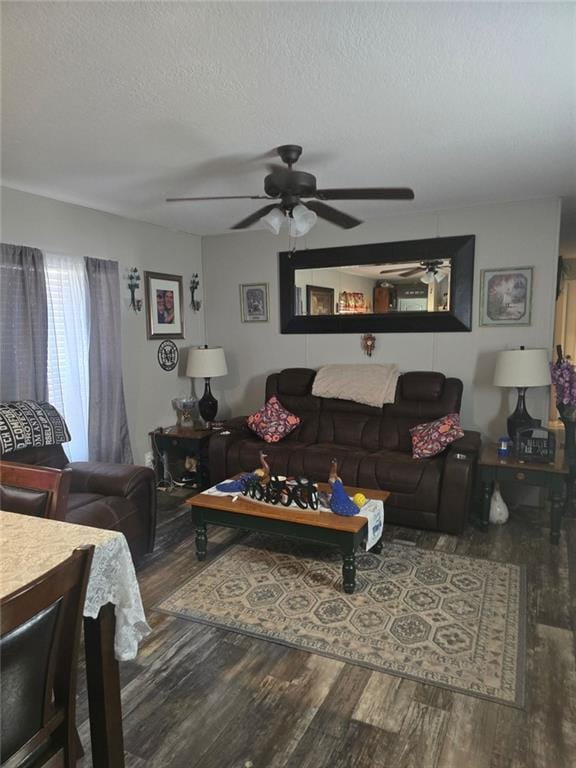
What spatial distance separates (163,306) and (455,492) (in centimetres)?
316

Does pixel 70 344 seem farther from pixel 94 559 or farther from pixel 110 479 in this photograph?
pixel 94 559

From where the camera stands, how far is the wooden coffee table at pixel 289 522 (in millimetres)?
2678

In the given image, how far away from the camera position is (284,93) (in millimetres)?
2023

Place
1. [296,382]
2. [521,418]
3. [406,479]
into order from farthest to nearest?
[296,382], [521,418], [406,479]

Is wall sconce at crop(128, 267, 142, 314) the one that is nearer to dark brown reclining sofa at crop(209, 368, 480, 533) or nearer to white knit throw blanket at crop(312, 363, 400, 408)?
dark brown reclining sofa at crop(209, 368, 480, 533)

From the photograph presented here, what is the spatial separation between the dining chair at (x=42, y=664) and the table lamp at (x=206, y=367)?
3567 mm

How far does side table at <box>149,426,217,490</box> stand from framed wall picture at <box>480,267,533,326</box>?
8.70 feet

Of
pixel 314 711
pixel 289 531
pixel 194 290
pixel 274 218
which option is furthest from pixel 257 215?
pixel 194 290

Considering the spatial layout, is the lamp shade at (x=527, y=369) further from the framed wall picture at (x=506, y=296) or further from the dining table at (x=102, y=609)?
the dining table at (x=102, y=609)

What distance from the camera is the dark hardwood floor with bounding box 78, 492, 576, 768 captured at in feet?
5.61

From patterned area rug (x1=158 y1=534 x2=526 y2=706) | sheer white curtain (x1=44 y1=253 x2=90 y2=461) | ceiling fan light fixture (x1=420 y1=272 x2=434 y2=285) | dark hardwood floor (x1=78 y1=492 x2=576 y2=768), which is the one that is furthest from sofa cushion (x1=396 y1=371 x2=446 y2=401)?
sheer white curtain (x1=44 y1=253 x2=90 y2=461)

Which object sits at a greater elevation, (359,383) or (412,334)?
(412,334)

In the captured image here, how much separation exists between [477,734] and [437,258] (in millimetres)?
3475

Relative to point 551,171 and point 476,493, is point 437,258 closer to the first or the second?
point 551,171
